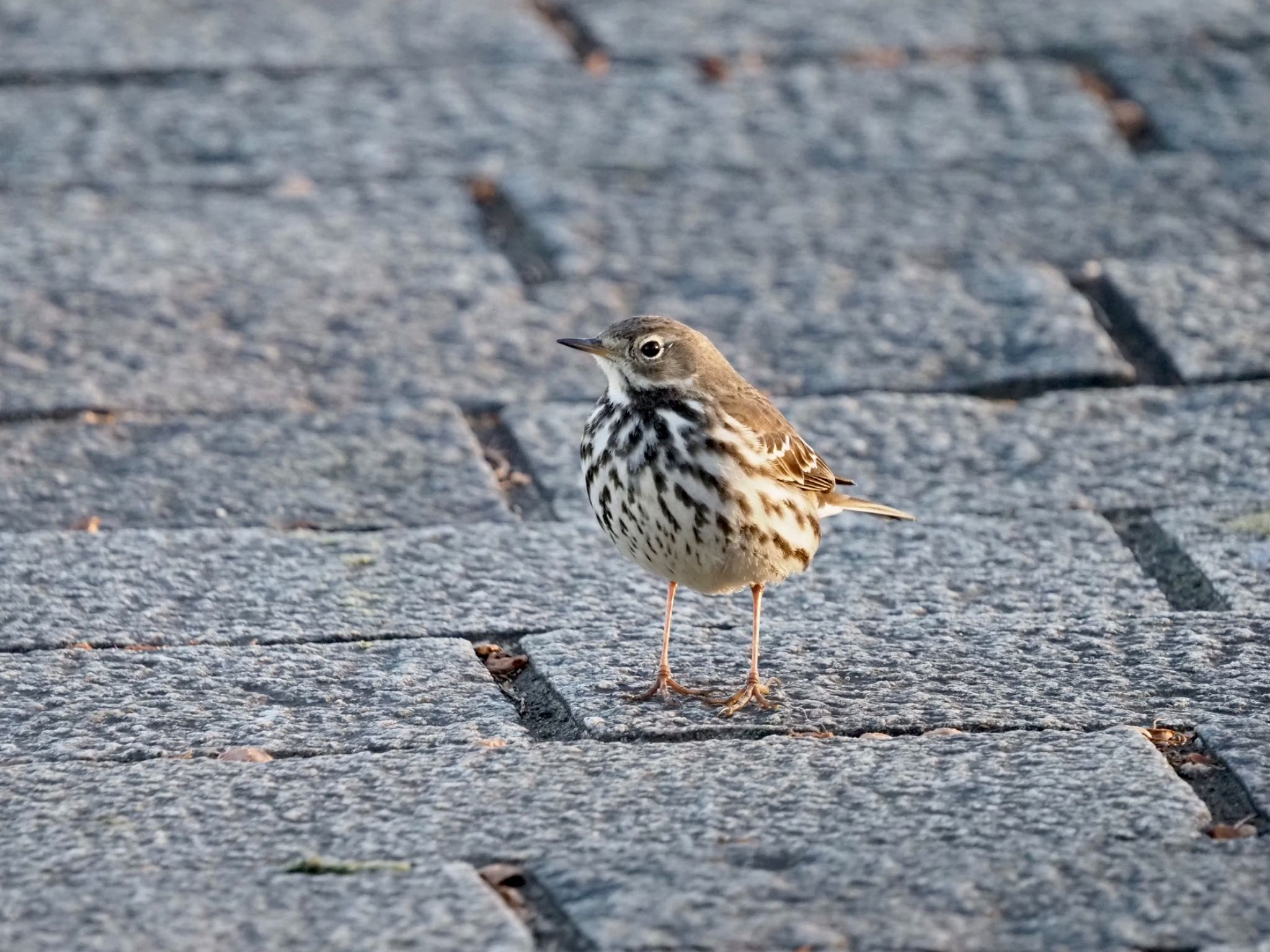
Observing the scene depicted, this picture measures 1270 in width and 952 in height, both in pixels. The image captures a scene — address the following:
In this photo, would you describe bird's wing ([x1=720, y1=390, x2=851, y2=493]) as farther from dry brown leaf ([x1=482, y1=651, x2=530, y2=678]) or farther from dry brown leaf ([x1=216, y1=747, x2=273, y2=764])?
dry brown leaf ([x1=216, y1=747, x2=273, y2=764])

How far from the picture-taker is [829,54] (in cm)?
843

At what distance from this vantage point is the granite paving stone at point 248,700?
12.7 feet

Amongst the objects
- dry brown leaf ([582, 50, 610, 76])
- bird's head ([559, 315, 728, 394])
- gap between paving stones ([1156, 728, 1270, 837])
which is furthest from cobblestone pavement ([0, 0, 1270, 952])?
bird's head ([559, 315, 728, 394])

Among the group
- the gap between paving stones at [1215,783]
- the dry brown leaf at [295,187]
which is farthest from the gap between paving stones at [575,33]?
the gap between paving stones at [1215,783]

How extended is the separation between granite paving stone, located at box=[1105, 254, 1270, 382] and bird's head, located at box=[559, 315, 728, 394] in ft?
6.43

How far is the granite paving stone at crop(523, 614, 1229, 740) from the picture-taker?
12.9 ft

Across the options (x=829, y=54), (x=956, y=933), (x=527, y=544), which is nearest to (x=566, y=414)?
(x=527, y=544)

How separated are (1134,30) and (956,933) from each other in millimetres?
6378

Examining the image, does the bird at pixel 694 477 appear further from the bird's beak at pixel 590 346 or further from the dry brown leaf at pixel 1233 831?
the dry brown leaf at pixel 1233 831

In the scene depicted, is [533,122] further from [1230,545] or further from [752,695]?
[752,695]

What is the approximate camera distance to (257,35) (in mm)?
8453

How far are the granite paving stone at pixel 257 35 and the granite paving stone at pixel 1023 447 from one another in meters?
3.05

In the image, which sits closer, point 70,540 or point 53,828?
point 53,828

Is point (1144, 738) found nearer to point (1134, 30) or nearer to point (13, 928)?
point (13, 928)
